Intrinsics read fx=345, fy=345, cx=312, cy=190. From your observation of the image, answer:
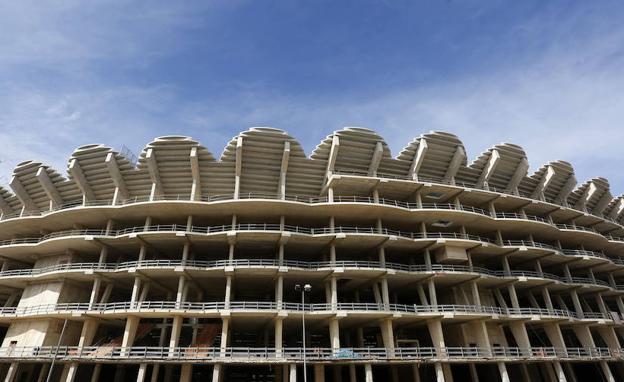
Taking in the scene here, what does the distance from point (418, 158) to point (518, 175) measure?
12.7m

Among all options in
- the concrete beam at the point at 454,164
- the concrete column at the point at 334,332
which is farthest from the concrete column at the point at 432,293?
the concrete beam at the point at 454,164

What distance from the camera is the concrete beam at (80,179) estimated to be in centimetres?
3055

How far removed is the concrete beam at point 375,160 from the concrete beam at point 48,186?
29.9m

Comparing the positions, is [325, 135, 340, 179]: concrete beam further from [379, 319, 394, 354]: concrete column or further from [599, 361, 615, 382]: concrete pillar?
[599, 361, 615, 382]: concrete pillar

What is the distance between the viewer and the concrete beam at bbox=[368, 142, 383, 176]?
102 ft

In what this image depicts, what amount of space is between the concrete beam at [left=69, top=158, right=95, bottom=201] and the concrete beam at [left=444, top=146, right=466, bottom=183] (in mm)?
34305

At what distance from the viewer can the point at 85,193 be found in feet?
103

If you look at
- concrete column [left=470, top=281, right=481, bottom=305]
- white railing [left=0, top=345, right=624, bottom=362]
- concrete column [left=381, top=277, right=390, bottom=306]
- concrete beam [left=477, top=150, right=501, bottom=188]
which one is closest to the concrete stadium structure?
concrete column [left=381, top=277, right=390, bottom=306]

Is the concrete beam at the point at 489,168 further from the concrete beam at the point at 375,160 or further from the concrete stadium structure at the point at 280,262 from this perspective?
A: the concrete beam at the point at 375,160

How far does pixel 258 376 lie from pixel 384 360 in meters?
13.1

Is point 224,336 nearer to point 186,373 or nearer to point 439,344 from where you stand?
point 186,373

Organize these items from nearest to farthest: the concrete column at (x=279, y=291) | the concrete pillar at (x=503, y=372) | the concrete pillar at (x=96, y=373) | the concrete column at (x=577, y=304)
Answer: the concrete pillar at (x=96, y=373) → the concrete column at (x=279, y=291) → the concrete pillar at (x=503, y=372) → the concrete column at (x=577, y=304)

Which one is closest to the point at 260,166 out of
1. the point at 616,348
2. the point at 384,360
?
the point at 384,360

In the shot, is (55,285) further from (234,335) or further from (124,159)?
(234,335)
